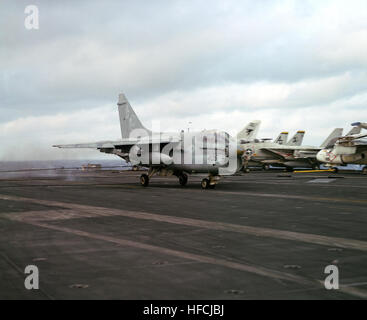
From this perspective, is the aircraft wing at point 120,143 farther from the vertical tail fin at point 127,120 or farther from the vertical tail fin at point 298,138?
the vertical tail fin at point 298,138

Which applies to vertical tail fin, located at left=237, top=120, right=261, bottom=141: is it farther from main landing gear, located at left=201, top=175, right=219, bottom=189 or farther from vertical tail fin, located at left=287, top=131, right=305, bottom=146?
main landing gear, located at left=201, top=175, right=219, bottom=189

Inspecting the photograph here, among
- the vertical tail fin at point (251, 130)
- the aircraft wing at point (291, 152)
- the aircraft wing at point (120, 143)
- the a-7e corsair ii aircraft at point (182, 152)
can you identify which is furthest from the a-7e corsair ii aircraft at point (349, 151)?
the aircraft wing at point (120, 143)

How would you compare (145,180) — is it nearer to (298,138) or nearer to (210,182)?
(210,182)

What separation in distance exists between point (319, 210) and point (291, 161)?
1689 inches

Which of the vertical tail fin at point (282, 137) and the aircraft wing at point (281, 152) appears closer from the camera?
the aircraft wing at point (281, 152)

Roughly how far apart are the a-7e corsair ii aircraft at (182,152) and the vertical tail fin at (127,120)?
0.62 feet

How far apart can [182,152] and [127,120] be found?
8.82 m

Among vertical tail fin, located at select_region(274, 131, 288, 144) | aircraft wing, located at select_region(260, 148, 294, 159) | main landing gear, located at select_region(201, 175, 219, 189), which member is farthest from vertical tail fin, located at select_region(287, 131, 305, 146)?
main landing gear, located at select_region(201, 175, 219, 189)

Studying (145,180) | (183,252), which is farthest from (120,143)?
(183,252)

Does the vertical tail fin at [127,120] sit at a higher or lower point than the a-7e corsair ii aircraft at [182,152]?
higher

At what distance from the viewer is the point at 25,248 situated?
25.8ft

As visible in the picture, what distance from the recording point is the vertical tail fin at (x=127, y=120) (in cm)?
3128

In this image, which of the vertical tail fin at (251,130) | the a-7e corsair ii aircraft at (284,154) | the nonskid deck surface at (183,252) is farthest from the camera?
the vertical tail fin at (251,130)
